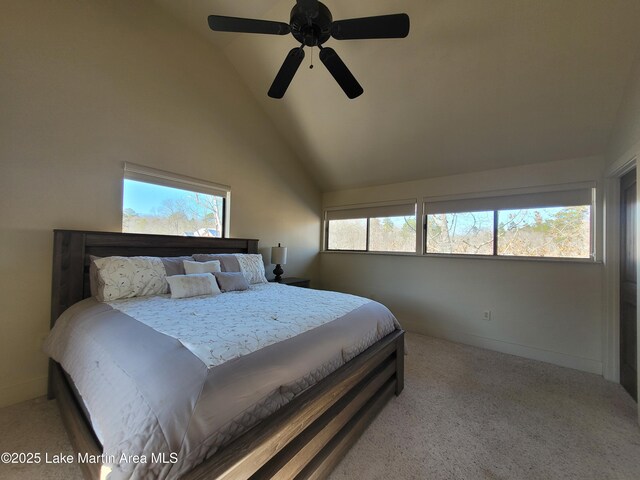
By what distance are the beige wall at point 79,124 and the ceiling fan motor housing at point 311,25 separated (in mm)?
1815

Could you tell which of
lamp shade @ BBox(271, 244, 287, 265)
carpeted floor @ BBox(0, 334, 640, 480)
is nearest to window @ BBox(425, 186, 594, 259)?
carpeted floor @ BBox(0, 334, 640, 480)

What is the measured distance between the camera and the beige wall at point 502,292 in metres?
2.62

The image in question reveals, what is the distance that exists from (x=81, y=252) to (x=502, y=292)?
4268 mm

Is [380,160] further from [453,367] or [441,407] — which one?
[441,407]

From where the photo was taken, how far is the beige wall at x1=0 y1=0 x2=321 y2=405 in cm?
194

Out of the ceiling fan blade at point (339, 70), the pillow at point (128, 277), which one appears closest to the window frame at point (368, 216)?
the ceiling fan blade at point (339, 70)

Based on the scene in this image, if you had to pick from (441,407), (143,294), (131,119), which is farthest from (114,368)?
(131,119)

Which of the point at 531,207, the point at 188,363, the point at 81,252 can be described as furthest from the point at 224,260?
the point at 531,207

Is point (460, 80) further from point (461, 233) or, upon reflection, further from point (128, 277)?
point (128, 277)

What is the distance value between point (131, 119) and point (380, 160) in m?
2.96

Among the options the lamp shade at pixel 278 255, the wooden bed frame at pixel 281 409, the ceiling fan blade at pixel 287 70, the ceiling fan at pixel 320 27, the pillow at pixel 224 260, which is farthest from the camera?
the lamp shade at pixel 278 255

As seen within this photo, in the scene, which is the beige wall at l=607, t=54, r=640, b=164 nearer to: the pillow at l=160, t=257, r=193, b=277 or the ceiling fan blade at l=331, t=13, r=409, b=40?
the ceiling fan blade at l=331, t=13, r=409, b=40

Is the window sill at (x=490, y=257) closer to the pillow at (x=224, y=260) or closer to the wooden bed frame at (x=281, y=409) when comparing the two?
the wooden bed frame at (x=281, y=409)

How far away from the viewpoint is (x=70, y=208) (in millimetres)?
2164
